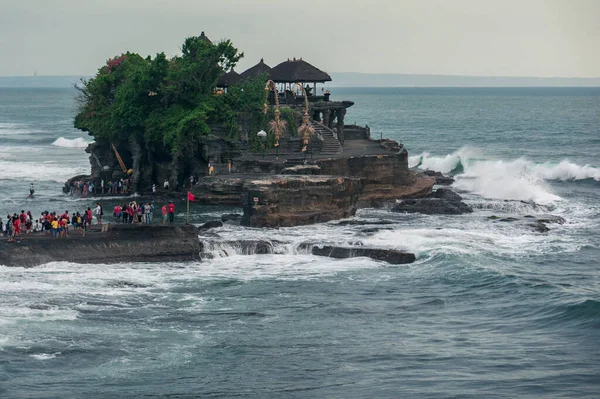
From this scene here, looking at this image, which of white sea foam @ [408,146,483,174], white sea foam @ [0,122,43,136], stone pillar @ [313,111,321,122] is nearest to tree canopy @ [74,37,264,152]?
stone pillar @ [313,111,321,122]

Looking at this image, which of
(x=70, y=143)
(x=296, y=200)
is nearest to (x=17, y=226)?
(x=296, y=200)

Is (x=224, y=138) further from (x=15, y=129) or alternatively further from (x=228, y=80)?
(x=15, y=129)

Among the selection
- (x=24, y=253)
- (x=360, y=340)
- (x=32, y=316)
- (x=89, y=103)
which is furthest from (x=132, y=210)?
(x=89, y=103)

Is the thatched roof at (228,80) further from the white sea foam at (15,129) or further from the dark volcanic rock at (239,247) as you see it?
the white sea foam at (15,129)

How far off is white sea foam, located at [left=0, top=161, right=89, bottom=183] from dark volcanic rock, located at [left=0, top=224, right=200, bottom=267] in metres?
31.4

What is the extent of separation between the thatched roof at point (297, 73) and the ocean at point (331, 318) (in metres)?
14.2

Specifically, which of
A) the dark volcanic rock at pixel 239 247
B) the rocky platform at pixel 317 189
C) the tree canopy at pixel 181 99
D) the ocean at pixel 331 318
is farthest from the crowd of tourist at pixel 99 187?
the dark volcanic rock at pixel 239 247

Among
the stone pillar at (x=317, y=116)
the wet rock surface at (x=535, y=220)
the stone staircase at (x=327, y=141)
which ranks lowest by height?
the wet rock surface at (x=535, y=220)

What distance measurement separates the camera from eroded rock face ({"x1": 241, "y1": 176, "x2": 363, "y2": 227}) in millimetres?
49438

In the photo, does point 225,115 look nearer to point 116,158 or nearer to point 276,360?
point 116,158

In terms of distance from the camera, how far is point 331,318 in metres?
34.6

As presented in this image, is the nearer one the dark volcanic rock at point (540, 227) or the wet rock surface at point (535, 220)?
the dark volcanic rock at point (540, 227)

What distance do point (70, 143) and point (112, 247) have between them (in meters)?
69.0

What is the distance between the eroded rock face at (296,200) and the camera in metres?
49.4
